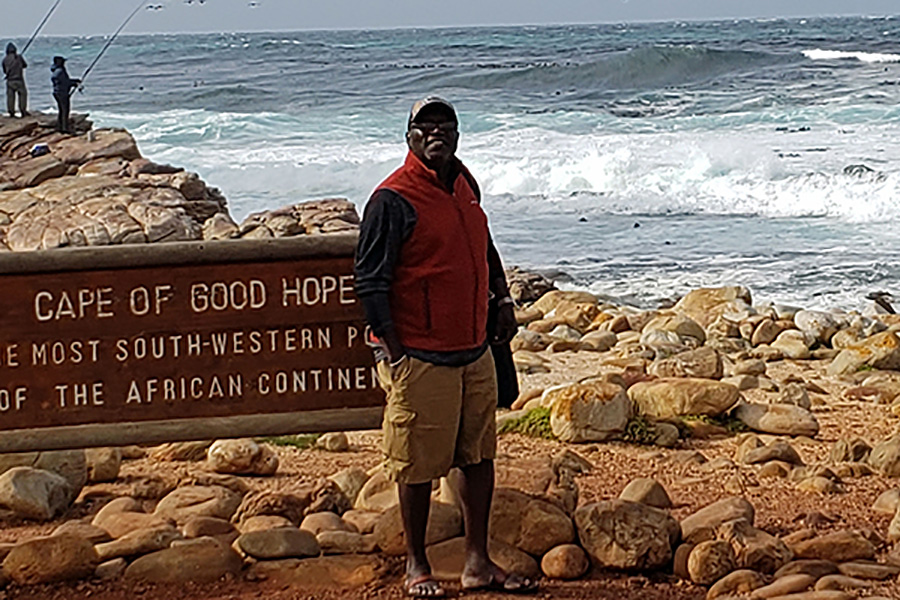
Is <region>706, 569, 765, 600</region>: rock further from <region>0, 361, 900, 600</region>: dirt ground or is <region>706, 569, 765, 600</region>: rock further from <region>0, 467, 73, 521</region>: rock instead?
<region>0, 467, 73, 521</region>: rock

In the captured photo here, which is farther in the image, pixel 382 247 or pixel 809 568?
pixel 809 568

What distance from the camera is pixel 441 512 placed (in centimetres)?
486

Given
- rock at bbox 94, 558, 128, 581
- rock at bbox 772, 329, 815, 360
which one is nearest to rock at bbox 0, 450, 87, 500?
rock at bbox 94, 558, 128, 581

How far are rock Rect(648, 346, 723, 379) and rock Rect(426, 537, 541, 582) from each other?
4108mm

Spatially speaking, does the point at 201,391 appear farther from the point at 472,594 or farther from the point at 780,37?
the point at 780,37

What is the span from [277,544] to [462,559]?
A: 63cm

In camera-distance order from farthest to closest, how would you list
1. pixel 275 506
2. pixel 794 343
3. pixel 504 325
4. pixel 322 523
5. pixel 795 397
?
pixel 794 343
pixel 795 397
pixel 275 506
pixel 322 523
pixel 504 325

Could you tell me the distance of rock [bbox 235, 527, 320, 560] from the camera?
15.6 ft

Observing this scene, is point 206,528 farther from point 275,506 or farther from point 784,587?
point 784,587

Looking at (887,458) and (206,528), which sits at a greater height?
(206,528)

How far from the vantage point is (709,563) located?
15.0 feet

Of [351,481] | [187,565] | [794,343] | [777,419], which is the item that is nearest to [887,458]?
[777,419]

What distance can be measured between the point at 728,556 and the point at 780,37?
5844 cm

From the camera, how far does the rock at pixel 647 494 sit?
17.7 ft
